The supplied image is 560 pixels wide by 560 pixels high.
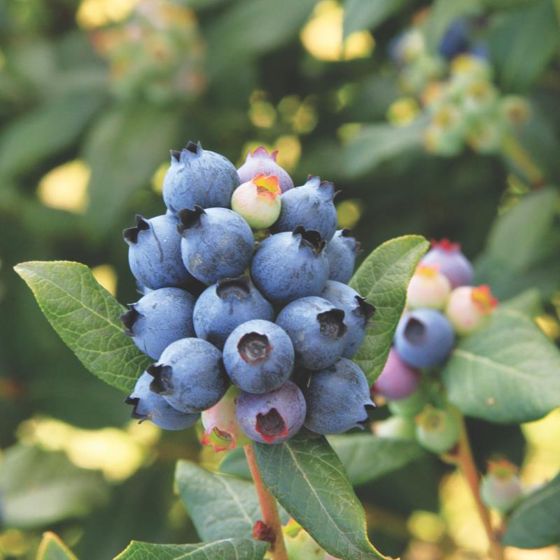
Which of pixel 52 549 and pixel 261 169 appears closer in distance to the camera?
pixel 261 169

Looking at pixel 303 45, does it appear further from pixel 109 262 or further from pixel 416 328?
pixel 416 328

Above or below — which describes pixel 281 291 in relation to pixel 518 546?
above

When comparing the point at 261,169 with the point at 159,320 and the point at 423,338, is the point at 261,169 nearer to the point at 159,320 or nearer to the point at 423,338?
the point at 159,320

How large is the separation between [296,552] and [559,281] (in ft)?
3.53

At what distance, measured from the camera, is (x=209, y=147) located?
2535 millimetres

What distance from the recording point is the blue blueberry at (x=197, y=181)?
37.0 inches

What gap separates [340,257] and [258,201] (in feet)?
0.37

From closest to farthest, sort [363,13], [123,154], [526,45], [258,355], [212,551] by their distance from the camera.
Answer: [258,355], [212,551], [363,13], [526,45], [123,154]

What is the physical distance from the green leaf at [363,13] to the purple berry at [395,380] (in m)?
0.69

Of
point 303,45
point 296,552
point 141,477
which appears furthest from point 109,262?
point 296,552

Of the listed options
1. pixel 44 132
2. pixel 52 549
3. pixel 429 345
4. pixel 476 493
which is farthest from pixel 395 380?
pixel 44 132

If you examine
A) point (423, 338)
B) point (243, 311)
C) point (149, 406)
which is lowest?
point (423, 338)

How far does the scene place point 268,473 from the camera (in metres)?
0.94

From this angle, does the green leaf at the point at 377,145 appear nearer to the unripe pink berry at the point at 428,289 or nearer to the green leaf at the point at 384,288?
the unripe pink berry at the point at 428,289
